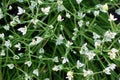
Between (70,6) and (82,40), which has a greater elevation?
(70,6)

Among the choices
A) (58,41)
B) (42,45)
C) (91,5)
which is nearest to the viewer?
(58,41)

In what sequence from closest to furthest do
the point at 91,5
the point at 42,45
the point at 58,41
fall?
1. the point at 58,41
2. the point at 42,45
3. the point at 91,5

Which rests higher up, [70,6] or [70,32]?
[70,6]

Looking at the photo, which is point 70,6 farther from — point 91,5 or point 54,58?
point 54,58

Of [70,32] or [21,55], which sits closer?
[21,55]

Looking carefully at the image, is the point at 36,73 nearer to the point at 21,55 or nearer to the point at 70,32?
the point at 21,55

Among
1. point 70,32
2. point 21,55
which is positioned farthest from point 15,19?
point 70,32

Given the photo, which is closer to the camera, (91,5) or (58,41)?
(58,41)

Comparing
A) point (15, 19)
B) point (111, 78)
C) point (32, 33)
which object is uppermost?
point (15, 19)

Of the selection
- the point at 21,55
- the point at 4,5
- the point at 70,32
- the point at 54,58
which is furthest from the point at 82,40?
the point at 4,5
